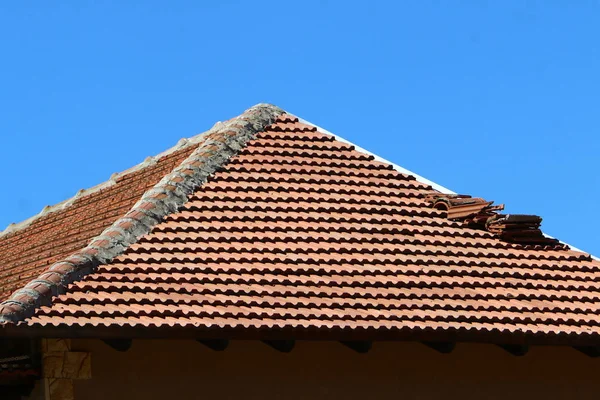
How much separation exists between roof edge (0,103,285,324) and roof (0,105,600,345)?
0.06 feet

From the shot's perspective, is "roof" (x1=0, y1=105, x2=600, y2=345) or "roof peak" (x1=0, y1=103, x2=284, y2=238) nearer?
"roof" (x1=0, y1=105, x2=600, y2=345)

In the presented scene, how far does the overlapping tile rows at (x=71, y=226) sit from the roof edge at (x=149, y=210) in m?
0.48

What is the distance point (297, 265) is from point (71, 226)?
142 inches

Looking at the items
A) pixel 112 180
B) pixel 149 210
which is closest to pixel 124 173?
pixel 112 180

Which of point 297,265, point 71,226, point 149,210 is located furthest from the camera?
point 71,226

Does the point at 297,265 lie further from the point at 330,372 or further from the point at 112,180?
the point at 112,180

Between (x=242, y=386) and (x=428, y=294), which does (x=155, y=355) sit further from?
(x=428, y=294)

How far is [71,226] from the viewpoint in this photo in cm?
1276

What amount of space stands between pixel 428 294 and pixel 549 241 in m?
2.79

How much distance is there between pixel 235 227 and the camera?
10.8 metres

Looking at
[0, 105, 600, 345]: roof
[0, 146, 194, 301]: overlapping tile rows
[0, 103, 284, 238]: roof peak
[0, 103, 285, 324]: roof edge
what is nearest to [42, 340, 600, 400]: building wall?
[0, 105, 600, 345]: roof

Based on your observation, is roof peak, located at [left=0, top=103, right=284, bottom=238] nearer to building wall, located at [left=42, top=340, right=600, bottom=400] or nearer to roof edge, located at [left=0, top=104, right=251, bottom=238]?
roof edge, located at [left=0, top=104, right=251, bottom=238]

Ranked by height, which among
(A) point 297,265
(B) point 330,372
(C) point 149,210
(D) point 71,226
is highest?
(D) point 71,226

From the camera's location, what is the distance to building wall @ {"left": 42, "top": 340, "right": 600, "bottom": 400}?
913 centimetres
